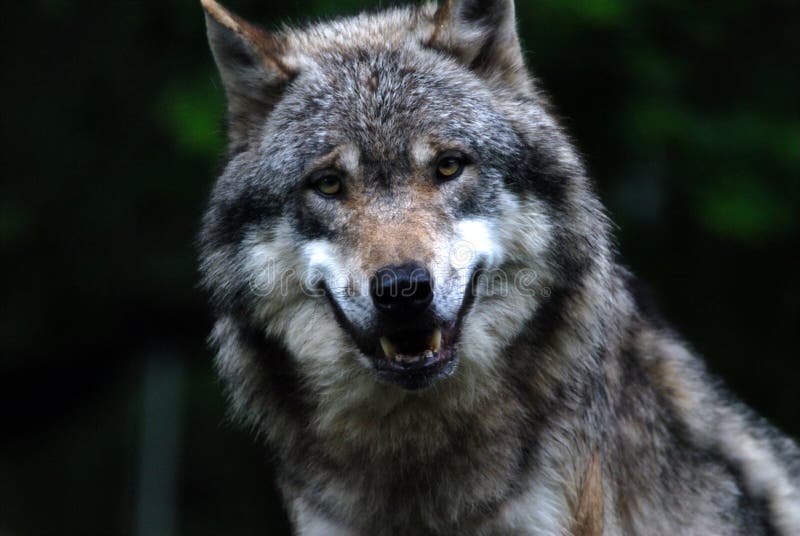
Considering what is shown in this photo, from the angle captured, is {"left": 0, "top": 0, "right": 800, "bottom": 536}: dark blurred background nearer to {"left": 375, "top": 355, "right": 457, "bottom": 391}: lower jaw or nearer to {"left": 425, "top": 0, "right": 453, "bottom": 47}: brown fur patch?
{"left": 425, "top": 0, "right": 453, "bottom": 47}: brown fur patch

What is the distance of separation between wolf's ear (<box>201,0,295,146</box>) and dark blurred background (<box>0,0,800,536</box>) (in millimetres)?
3197

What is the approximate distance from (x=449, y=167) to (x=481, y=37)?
2.47ft

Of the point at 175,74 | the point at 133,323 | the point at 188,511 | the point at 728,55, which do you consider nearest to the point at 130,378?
the point at 133,323

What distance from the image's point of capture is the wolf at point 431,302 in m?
4.58

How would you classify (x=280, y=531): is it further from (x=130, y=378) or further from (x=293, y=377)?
(x=293, y=377)

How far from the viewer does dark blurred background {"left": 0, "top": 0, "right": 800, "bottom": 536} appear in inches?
374

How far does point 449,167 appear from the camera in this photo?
15.3ft

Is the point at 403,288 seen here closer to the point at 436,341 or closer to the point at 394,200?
the point at 436,341

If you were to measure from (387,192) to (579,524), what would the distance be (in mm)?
1587

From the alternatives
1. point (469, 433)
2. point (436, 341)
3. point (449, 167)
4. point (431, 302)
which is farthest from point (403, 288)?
point (469, 433)

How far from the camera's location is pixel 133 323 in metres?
12.6

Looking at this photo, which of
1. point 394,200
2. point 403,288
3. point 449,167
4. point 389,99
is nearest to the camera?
point 403,288

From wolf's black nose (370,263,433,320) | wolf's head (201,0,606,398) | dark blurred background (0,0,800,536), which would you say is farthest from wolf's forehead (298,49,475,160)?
dark blurred background (0,0,800,536)

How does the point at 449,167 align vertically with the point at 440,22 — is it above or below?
below
